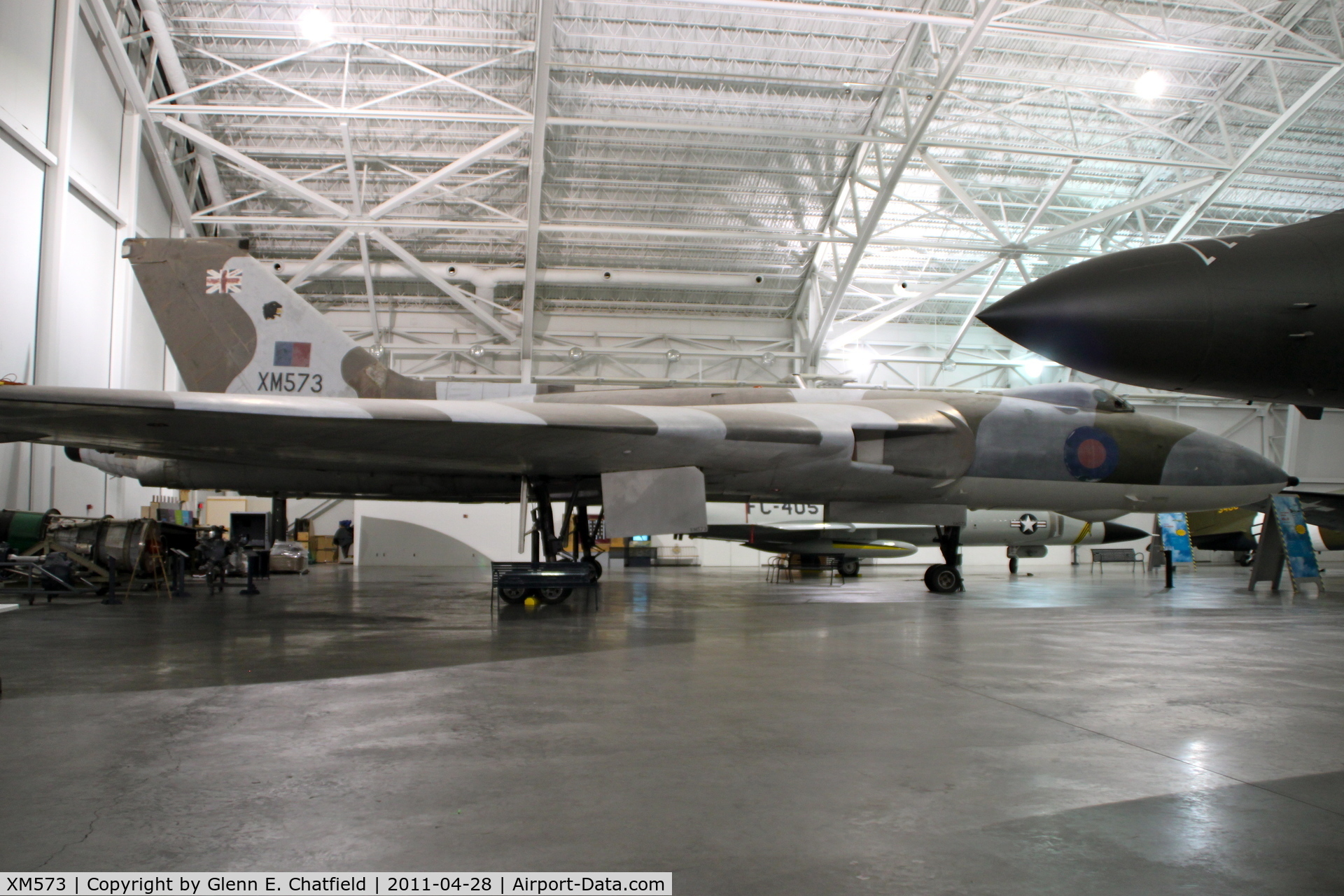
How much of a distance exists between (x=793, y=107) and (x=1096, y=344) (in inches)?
727

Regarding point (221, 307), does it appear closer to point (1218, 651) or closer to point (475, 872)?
point (475, 872)

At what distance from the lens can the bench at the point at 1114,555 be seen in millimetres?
27656

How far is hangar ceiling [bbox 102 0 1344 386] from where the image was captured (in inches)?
678

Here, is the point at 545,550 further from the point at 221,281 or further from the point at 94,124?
the point at 94,124

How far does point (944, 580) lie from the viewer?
12961mm

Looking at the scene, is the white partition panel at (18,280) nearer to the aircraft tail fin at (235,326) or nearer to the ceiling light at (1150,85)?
the aircraft tail fin at (235,326)

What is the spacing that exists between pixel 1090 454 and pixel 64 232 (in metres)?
17.5

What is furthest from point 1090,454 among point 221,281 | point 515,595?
point 221,281

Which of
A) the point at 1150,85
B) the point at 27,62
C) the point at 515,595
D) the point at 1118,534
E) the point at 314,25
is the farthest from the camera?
the point at 1118,534

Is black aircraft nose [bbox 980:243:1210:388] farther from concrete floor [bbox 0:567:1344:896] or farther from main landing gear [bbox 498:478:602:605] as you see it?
main landing gear [bbox 498:478:602:605]

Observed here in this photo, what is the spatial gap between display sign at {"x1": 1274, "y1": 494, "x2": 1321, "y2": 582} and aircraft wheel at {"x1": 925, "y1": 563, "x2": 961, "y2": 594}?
488 centimetres

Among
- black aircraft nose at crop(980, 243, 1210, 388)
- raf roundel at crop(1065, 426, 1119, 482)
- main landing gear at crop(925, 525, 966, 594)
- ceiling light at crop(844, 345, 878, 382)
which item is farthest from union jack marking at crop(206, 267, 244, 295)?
ceiling light at crop(844, 345, 878, 382)

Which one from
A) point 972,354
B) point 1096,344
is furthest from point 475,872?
point 972,354

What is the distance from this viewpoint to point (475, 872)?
79.7 inches
